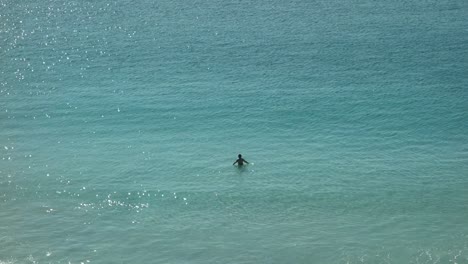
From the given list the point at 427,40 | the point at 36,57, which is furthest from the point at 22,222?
the point at 427,40

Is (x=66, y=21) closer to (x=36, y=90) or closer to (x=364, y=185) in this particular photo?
(x=36, y=90)

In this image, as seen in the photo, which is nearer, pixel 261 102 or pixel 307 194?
pixel 307 194

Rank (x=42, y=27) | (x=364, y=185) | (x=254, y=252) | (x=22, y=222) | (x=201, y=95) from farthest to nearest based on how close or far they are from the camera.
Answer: (x=42, y=27) < (x=201, y=95) < (x=364, y=185) < (x=22, y=222) < (x=254, y=252)

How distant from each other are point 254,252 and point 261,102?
118ft

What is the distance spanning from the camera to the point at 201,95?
324ft

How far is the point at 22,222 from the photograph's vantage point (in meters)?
68.2

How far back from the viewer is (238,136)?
8644cm

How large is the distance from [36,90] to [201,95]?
2434 centimetres

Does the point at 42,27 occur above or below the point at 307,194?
above

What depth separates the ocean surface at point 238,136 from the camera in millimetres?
65000

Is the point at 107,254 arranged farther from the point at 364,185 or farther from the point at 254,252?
the point at 364,185

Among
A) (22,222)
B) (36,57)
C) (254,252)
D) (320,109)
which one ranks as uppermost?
A: (36,57)

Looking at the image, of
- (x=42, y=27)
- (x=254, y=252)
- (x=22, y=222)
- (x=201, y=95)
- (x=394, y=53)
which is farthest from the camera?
(x=42, y=27)

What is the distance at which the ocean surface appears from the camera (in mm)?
65000
